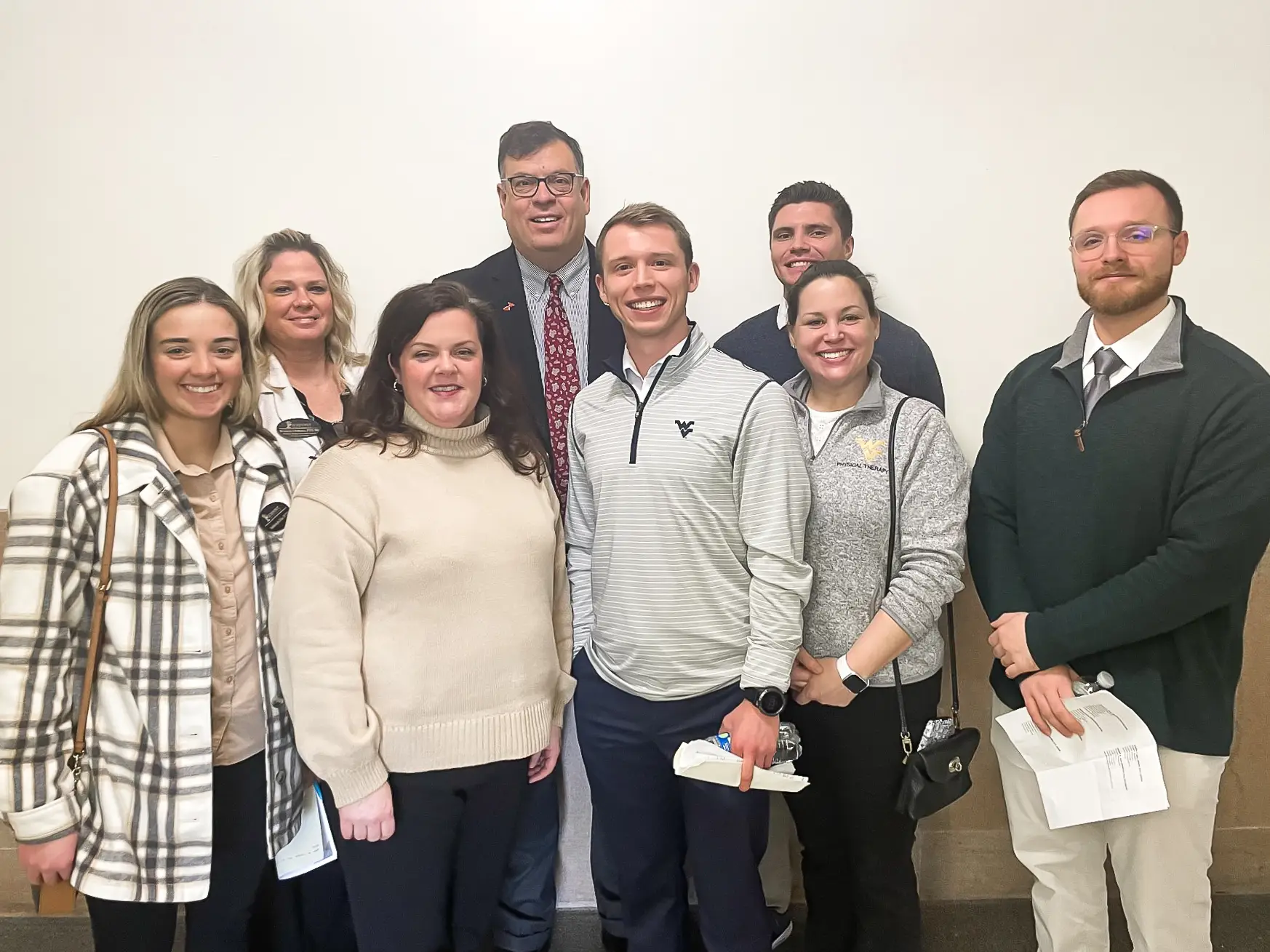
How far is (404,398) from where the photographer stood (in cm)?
156

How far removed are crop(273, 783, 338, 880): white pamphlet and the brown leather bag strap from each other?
1.44 ft

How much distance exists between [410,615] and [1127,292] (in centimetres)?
162

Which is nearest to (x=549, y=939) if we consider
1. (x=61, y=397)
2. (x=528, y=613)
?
(x=528, y=613)

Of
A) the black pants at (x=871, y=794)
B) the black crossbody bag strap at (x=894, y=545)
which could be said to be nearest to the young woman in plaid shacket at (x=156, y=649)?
the black pants at (x=871, y=794)

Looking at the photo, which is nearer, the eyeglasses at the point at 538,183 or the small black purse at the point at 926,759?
the small black purse at the point at 926,759

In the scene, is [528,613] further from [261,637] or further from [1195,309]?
[1195,309]

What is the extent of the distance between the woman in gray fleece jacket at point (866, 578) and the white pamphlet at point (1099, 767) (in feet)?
0.93

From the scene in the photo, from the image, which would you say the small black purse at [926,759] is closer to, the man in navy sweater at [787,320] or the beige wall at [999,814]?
the man in navy sweater at [787,320]

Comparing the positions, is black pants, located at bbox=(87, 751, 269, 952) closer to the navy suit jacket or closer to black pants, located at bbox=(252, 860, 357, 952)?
black pants, located at bbox=(252, 860, 357, 952)

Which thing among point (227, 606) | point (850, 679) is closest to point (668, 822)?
point (850, 679)

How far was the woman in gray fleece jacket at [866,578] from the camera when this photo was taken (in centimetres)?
156

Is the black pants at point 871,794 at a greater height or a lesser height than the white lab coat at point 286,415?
lesser

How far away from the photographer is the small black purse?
5.11ft

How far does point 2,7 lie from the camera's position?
2.10 m
